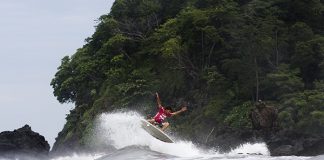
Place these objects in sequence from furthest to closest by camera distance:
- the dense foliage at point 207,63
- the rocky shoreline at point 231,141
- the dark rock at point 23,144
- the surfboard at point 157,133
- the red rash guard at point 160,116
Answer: the dark rock at point 23,144, the dense foliage at point 207,63, the rocky shoreline at point 231,141, the red rash guard at point 160,116, the surfboard at point 157,133

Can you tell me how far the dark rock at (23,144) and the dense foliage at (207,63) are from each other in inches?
144

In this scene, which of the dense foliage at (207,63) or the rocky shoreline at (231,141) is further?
the dense foliage at (207,63)

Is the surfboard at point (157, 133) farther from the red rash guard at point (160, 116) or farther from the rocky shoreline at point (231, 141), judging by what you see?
the rocky shoreline at point (231, 141)

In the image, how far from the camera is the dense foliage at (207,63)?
111 ft

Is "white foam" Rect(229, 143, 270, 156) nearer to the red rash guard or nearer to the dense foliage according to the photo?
the dense foliage

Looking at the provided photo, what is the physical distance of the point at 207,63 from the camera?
38344 mm

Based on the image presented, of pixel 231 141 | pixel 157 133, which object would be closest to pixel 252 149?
pixel 231 141

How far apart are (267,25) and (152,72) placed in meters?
7.96

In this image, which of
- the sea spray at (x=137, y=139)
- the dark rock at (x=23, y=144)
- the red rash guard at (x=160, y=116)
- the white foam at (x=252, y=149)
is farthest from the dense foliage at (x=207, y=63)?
the red rash guard at (x=160, y=116)

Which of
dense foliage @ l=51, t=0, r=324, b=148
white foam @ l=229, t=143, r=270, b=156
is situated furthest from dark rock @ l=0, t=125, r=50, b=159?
white foam @ l=229, t=143, r=270, b=156

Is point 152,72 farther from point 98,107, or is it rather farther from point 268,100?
point 268,100

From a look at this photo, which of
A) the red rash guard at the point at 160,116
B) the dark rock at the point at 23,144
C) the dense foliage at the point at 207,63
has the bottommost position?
the dark rock at the point at 23,144

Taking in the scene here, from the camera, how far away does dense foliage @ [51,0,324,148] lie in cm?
3388

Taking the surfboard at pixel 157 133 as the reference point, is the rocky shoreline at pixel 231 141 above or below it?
below
